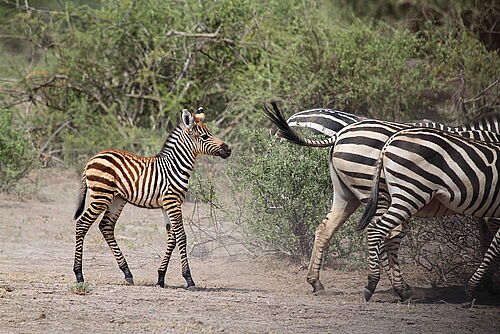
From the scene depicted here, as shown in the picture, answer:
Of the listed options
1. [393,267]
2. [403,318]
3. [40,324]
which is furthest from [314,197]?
[40,324]

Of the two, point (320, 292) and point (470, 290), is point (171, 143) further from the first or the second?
point (470, 290)

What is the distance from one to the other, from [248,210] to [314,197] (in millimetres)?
916

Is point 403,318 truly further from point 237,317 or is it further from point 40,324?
point 40,324

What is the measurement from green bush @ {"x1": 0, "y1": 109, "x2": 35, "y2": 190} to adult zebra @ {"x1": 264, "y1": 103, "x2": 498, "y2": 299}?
21.4 feet

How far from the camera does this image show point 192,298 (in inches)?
252

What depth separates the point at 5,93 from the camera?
15.2 metres

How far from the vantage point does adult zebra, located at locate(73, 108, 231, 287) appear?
7.17 m

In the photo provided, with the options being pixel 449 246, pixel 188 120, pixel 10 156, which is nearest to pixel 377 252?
pixel 449 246

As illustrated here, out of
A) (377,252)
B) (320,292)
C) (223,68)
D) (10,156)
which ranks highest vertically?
(223,68)

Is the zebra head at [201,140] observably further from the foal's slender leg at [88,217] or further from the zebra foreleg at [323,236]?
the zebra foreleg at [323,236]

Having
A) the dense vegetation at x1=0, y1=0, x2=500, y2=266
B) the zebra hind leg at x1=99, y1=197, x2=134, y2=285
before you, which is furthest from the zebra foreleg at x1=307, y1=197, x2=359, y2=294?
the dense vegetation at x1=0, y1=0, x2=500, y2=266

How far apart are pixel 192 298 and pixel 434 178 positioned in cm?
239

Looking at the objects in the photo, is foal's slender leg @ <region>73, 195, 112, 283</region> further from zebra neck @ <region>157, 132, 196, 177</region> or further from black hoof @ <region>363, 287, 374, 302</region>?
black hoof @ <region>363, 287, 374, 302</region>

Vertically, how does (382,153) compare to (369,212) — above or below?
above
